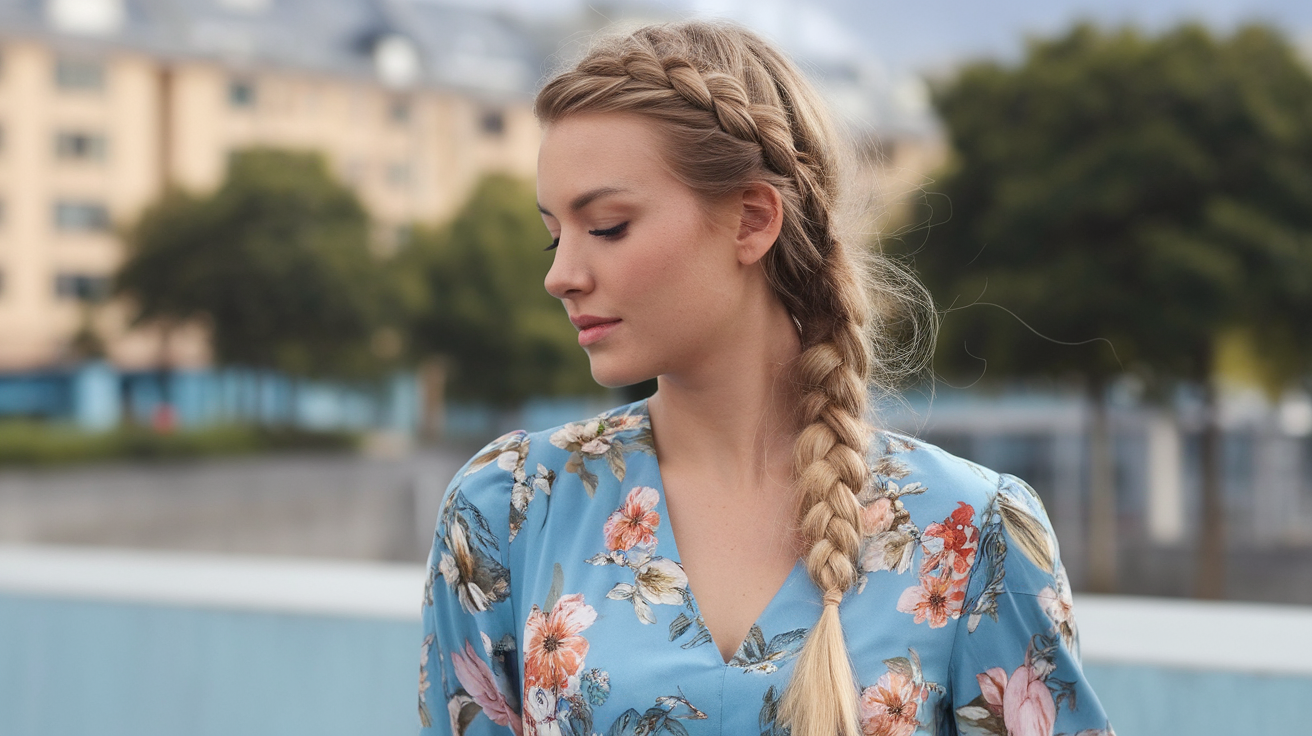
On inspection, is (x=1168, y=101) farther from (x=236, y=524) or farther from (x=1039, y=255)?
(x=236, y=524)

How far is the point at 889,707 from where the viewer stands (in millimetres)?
965

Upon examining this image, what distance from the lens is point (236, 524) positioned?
18.5 meters

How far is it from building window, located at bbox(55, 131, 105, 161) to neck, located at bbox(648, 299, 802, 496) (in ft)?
70.7

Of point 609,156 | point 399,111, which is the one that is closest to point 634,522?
point 609,156

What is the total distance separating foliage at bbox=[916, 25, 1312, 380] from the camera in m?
10.8

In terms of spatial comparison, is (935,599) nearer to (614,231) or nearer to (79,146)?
(614,231)

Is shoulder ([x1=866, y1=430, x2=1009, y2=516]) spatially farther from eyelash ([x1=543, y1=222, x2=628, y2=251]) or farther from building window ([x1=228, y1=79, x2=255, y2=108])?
building window ([x1=228, y1=79, x2=255, y2=108])

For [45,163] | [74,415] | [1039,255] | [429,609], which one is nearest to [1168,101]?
[1039,255]

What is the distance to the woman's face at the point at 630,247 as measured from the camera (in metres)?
0.99

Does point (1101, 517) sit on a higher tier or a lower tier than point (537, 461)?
lower

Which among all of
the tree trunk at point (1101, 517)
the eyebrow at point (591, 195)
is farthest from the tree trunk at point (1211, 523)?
the eyebrow at point (591, 195)

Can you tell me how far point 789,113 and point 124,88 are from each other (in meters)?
22.0

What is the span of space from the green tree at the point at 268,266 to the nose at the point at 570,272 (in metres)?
17.0

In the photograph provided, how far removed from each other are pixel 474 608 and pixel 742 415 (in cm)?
28
